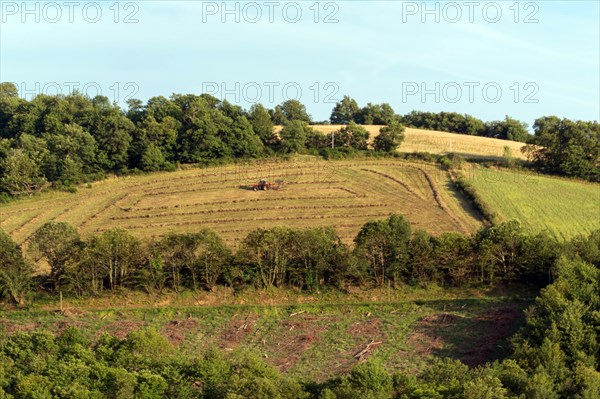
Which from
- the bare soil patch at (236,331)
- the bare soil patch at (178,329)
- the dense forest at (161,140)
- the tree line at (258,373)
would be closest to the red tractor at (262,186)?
the dense forest at (161,140)

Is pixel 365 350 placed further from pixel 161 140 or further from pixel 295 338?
pixel 161 140

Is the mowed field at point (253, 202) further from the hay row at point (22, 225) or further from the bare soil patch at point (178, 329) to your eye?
the bare soil patch at point (178, 329)

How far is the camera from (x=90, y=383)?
4194cm

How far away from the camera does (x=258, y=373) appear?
4206 cm

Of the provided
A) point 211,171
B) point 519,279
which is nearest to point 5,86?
point 211,171

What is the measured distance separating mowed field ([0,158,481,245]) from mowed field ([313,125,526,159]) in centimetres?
923

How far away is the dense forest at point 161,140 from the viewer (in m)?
93.3

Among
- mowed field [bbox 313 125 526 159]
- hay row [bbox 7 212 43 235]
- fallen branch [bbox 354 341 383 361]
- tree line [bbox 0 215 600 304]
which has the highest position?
mowed field [bbox 313 125 526 159]

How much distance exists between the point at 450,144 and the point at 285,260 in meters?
52.2

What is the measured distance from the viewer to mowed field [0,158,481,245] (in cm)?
7869

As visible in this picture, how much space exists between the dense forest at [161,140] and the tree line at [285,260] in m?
29.5

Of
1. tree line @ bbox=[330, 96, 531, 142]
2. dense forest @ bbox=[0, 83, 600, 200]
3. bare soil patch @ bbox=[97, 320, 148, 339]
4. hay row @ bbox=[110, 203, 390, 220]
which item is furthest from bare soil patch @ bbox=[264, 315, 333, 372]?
tree line @ bbox=[330, 96, 531, 142]

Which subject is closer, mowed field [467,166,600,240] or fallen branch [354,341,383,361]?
fallen branch [354,341,383,361]

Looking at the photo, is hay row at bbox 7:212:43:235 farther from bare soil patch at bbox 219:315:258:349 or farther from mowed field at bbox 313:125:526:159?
mowed field at bbox 313:125:526:159
